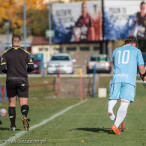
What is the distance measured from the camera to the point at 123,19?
5072 cm

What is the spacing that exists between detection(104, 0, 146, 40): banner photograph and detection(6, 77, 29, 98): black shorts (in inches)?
1624

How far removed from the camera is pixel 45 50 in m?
83.4

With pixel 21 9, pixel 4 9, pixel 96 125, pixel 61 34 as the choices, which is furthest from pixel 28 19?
pixel 96 125

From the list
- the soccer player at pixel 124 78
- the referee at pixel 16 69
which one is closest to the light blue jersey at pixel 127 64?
the soccer player at pixel 124 78

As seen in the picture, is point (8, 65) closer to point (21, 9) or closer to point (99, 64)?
point (99, 64)

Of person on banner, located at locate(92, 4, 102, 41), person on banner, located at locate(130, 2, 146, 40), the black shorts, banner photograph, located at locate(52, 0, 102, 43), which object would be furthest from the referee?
person on banner, located at locate(92, 4, 102, 41)

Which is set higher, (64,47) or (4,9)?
(4,9)

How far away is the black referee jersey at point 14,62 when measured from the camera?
968 cm

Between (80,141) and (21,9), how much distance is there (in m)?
65.7

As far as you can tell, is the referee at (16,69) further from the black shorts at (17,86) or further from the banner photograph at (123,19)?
the banner photograph at (123,19)

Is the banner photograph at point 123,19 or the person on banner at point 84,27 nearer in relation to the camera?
the banner photograph at point 123,19

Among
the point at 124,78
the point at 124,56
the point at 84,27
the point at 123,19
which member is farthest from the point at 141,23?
the point at 124,78

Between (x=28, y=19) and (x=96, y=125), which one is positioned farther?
(x=28, y=19)

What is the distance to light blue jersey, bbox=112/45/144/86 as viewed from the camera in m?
8.99
